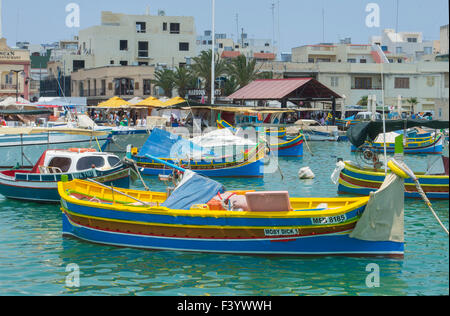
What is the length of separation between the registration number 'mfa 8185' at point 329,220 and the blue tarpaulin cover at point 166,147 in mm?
17414

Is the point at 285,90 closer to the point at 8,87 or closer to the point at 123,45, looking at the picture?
the point at 123,45

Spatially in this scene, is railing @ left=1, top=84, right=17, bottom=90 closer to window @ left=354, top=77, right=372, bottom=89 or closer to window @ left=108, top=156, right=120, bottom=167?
window @ left=354, top=77, right=372, bottom=89

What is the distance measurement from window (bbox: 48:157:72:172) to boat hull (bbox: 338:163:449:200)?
11.2 meters

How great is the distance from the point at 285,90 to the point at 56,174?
40.2 metres

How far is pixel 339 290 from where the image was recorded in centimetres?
1425

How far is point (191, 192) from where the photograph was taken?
1762 centimetres

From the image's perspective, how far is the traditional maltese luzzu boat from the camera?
51.3ft

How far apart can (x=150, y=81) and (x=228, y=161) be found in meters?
52.3

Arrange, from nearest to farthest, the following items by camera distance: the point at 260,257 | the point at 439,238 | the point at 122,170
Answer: the point at 260,257, the point at 439,238, the point at 122,170

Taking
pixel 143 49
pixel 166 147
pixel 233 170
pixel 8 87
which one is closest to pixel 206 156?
pixel 233 170

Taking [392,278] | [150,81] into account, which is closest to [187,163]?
[392,278]

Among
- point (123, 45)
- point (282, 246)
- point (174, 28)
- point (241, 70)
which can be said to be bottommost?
point (282, 246)

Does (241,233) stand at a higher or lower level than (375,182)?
lower
